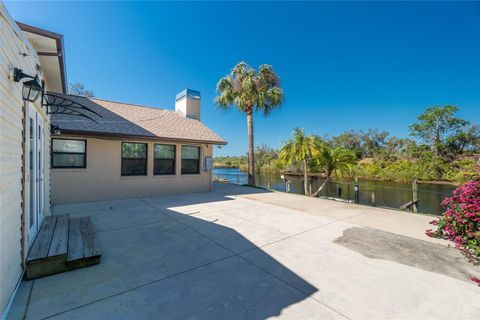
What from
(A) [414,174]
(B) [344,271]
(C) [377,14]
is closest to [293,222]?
(B) [344,271]

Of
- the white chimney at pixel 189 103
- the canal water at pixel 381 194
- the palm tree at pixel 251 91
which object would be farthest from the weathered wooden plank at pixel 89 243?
the palm tree at pixel 251 91

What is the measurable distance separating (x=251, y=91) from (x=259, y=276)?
11.1 m

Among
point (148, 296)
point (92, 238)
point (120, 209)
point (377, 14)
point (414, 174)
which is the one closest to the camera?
point (148, 296)

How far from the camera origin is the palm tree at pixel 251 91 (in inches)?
496

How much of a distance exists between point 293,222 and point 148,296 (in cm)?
380

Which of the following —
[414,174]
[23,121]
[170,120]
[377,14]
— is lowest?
[414,174]

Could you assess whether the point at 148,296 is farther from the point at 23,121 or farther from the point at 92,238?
the point at 23,121

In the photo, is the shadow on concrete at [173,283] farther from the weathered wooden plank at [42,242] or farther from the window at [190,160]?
the window at [190,160]

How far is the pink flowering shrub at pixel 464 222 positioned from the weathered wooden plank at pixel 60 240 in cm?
632

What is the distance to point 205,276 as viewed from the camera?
9.12ft

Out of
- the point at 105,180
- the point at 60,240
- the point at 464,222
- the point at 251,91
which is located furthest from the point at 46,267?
the point at 251,91

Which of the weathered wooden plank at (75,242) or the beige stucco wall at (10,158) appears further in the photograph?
the weathered wooden plank at (75,242)

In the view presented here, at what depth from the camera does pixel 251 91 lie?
12273 millimetres

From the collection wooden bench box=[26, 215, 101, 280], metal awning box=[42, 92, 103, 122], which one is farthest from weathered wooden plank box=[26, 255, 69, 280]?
metal awning box=[42, 92, 103, 122]
